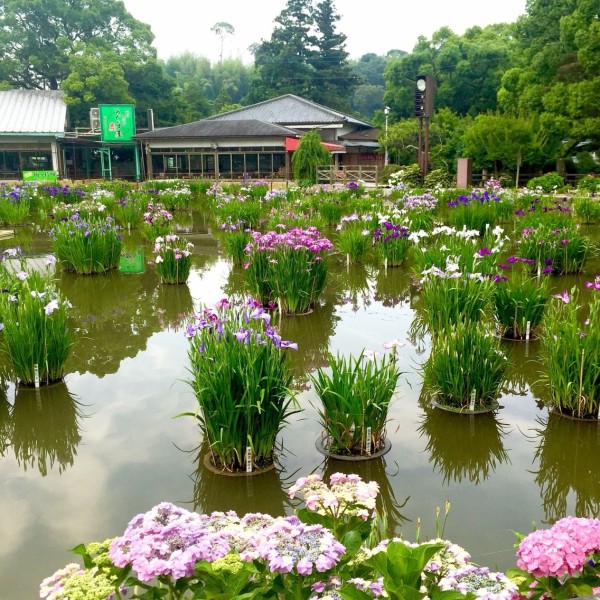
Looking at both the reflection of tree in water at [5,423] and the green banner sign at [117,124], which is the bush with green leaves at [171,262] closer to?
the reflection of tree in water at [5,423]

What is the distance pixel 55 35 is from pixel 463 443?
162 ft

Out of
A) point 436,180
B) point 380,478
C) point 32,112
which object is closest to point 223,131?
point 32,112

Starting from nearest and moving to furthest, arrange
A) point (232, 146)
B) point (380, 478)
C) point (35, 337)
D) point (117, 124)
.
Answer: point (380, 478)
point (35, 337)
point (232, 146)
point (117, 124)

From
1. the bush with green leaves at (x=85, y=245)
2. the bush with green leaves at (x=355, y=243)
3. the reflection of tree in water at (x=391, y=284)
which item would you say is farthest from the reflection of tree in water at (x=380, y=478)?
the bush with green leaves at (x=355, y=243)

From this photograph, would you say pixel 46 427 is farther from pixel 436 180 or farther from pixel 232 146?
pixel 232 146

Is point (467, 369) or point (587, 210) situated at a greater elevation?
point (587, 210)

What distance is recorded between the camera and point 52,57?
1751 inches

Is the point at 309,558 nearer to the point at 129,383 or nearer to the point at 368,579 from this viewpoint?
the point at 368,579

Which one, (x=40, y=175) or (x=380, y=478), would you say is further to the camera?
(x=40, y=175)

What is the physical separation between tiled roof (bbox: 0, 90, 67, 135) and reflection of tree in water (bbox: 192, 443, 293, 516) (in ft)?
114

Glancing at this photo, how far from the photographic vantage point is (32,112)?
35.8 m

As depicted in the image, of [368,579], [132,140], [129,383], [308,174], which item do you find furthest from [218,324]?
[132,140]

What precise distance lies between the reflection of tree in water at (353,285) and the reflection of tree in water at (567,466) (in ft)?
11.0

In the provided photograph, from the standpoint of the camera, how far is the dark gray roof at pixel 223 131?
32.6 meters
